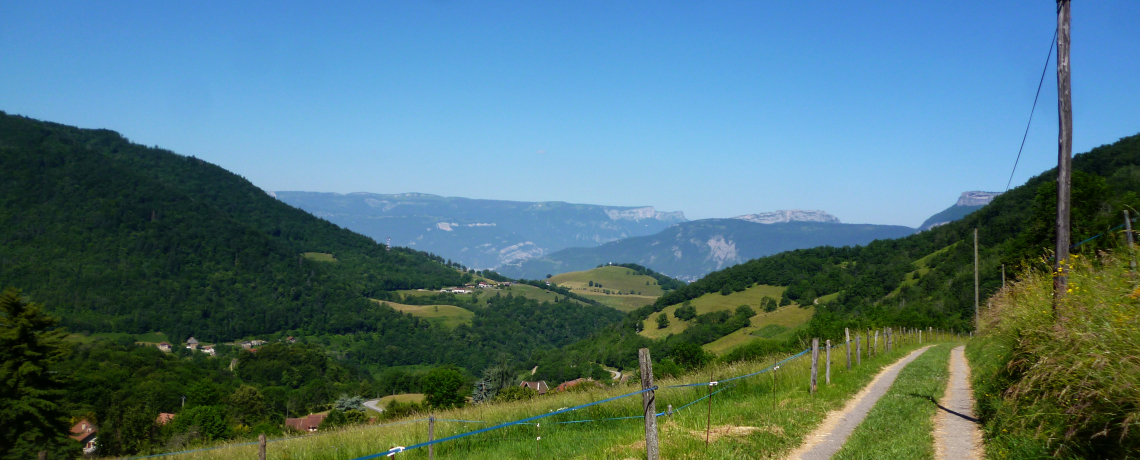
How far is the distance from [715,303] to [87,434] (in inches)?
4795

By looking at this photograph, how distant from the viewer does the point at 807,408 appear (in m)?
10.2

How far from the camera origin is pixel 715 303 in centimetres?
14562

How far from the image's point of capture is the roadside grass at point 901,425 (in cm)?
723

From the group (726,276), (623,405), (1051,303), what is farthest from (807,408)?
(726,276)

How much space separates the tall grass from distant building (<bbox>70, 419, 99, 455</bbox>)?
209 ft

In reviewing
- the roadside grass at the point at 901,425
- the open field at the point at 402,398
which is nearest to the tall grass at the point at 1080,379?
the roadside grass at the point at 901,425

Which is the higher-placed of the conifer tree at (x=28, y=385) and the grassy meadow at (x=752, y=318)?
the conifer tree at (x=28, y=385)

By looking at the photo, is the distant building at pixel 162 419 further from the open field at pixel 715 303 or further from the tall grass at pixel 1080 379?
the open field at pixel 715 303

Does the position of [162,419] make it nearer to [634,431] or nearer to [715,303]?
[634,431]

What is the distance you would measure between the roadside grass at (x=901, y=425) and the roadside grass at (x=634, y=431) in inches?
28.7

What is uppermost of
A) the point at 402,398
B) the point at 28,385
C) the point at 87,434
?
the point at 28,385

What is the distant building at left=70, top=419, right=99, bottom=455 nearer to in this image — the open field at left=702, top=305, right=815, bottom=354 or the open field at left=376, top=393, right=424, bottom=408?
the open field at left=376, top=393, right=424, bottom=408

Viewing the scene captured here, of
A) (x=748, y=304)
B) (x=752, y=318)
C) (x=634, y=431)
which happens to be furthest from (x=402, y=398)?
(x=634, y=431)

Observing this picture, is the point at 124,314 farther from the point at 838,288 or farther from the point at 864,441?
the point at 864,441
